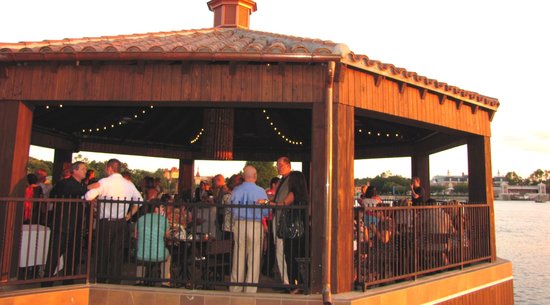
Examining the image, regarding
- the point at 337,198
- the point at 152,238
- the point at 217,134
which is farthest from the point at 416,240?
the point at 217,134

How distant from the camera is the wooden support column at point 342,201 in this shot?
5.87m

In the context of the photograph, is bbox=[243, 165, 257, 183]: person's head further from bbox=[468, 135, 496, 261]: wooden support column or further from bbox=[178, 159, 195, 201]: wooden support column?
bbox=[178, 159, 195, 201]: wooden support column

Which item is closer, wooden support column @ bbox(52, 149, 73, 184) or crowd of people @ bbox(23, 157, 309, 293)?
crowd of people @ bbox(23, 157, 309, 293)

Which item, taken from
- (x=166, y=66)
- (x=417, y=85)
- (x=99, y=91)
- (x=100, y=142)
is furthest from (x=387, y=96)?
(x=100, y=142)

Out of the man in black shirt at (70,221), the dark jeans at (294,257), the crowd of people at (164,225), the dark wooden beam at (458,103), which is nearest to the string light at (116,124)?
the man in black shirt at (70,221)

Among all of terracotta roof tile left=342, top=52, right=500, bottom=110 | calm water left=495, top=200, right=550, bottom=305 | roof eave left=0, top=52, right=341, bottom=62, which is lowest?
calm water left=495, top=200, right=550, bottom=305

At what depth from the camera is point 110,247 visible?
615 cm

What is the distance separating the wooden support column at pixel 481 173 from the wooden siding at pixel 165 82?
4682mm

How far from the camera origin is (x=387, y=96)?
6852 millimetres

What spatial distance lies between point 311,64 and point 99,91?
9.60ft

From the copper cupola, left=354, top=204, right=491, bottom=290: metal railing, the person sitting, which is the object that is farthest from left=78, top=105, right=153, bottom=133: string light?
left=354, top=204, right=491, bottom=290: metal railing

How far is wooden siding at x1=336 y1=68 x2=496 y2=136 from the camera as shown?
629 centimetres

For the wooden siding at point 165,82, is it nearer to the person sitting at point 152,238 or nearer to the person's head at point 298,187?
the person's head at point 298,187

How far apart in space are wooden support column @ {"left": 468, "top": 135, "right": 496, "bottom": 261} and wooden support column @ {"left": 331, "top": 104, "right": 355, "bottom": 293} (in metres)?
4.12
